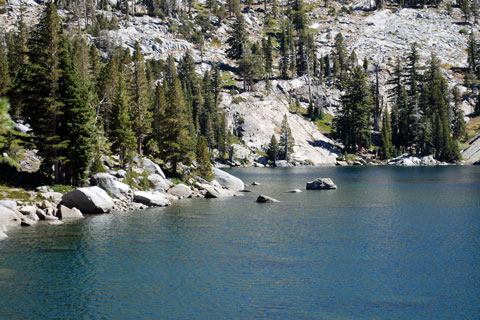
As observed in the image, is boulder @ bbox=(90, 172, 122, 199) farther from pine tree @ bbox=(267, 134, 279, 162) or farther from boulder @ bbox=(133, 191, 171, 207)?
pine tree @ bbox=(267, 134, 279, 162)

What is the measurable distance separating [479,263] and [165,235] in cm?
2627

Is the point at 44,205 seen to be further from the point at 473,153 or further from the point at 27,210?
the point at 473,153

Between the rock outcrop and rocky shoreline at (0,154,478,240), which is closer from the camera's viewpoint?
rocky shoreline at (0,154,478,240)

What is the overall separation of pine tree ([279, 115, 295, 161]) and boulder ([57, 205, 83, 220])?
111885 millimetres

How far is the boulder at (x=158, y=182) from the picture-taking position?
6738cm

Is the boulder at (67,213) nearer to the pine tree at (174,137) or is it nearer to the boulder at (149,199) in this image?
the boulder at (149,199)

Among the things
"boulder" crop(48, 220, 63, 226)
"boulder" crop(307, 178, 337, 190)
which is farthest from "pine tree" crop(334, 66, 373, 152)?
"boulder" crop(48, 220, 63, 226)

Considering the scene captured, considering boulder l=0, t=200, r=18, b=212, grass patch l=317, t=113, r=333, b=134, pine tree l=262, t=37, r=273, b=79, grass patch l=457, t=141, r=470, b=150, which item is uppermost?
pine tree l=262, t=37, r=273, b=79

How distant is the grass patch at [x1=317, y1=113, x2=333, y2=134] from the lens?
172 metres

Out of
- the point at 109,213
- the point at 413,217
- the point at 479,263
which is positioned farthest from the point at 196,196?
the point at 479,263

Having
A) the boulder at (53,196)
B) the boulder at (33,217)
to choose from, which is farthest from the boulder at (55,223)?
the boulder at (53,196)

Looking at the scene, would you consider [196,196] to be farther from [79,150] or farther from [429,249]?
[429,249]

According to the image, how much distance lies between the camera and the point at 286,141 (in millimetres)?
155125

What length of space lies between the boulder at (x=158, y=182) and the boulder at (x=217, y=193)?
692 cm
